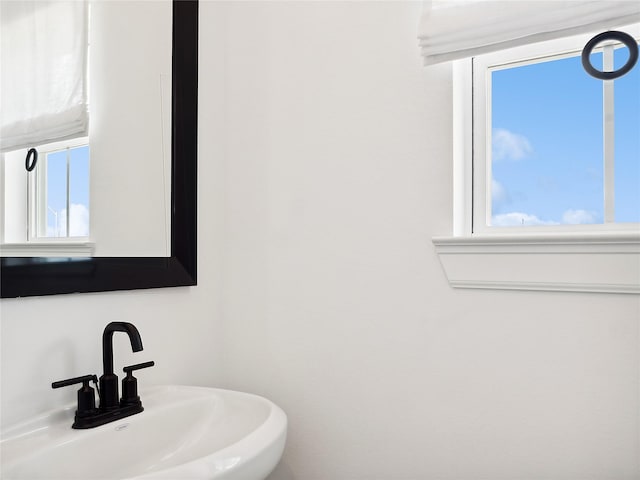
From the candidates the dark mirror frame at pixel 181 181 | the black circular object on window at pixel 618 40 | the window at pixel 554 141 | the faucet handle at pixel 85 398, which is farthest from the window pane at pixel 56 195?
the black circular object on window at pixel 618 40

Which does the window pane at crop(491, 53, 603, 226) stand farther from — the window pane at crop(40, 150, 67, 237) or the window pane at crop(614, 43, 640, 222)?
the window pane at crop(40, 150, 67, 237)

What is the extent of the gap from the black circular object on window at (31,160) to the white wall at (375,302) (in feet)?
1.74

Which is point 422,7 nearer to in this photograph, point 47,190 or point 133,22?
point 133,22

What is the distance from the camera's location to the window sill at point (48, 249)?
880 mm

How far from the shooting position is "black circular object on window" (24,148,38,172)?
92cm

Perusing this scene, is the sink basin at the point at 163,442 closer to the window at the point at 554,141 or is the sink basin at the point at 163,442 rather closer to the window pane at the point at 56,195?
the window pane at the point at 56,195

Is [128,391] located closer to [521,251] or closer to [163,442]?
[163,442]

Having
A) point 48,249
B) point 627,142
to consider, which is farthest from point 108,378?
point 627,142

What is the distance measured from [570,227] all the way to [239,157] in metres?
0.84

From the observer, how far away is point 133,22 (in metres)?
1.15

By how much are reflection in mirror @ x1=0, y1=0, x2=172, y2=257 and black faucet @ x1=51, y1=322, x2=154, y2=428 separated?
0.20 metres

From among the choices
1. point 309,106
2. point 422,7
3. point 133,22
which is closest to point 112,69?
point 133,22

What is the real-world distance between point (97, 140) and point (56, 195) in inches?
6.1

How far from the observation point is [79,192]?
3.32ft
